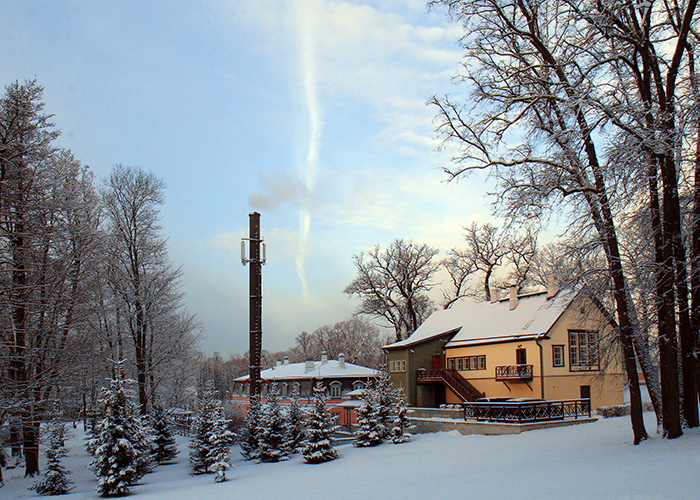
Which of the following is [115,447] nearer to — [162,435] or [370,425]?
[162,435]

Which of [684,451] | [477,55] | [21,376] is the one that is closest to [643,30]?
[477,55]

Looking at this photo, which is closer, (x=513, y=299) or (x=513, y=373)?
(x=513, y=373)

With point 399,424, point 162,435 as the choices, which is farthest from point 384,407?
point 162,435

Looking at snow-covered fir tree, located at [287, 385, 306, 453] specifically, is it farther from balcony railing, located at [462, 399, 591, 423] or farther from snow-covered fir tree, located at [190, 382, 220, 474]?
balcony railing, located at [462, 399, 591, 423]

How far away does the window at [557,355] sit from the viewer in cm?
2739

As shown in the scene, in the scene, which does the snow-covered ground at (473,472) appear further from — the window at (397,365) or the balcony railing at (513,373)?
the window at (397,365)

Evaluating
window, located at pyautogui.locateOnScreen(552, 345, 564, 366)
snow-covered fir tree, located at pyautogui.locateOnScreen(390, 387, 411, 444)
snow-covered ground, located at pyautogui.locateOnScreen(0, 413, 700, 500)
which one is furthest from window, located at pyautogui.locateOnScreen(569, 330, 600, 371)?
snow-covered fir tree, located at pyautogui.locateOnScreen(390, 387, 411, 444)

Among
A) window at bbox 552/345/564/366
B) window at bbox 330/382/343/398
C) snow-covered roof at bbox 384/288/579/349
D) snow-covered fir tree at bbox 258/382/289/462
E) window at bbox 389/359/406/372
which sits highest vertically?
snow-covered roof at bbox 384/288/579/349

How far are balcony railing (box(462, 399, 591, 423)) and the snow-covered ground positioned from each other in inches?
52.3

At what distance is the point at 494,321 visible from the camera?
31984 mm

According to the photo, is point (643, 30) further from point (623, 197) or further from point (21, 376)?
point (21, 376)

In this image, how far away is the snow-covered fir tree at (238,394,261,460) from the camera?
2437cm

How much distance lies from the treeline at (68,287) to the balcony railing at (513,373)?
17735mm

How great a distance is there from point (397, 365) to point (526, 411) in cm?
1307
